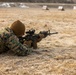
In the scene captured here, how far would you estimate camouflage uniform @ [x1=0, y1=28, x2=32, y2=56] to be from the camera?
6.39 metres

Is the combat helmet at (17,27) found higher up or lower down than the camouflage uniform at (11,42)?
higher up

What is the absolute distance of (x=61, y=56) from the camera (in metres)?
→ 6.82

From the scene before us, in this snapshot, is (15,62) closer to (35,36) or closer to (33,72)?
(33,72)

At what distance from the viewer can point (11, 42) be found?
639 centimetres

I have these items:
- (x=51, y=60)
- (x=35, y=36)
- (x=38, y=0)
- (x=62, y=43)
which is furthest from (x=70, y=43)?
(x=38, y=0)

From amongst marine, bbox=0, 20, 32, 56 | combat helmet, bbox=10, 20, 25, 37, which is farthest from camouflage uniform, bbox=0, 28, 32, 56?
combat helmet, bbox=10, 20, 25, 37

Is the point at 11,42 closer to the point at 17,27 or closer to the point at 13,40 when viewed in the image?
the point at 13,40

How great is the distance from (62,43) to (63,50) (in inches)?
48.3

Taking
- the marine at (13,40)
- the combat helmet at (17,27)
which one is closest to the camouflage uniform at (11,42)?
the marine at (13,40)

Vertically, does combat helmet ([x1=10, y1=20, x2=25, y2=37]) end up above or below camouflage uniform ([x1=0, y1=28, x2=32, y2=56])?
above

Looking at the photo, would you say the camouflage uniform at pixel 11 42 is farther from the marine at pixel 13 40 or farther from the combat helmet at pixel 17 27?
the combat helmet at pixel 17 27

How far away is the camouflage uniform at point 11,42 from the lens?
252 inches

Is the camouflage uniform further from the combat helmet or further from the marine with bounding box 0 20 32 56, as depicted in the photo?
the combat helmet

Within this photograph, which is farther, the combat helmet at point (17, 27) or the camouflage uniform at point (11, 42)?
the combat helmet at point (17, 27)
